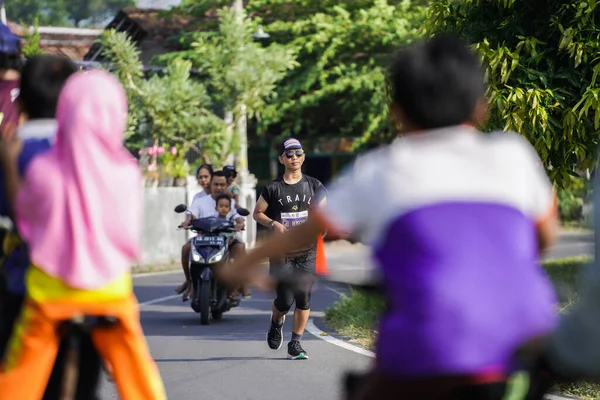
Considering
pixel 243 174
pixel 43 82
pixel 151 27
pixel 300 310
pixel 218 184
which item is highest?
pixel 151 27

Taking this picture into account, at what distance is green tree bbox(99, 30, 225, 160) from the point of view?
26.3 metres

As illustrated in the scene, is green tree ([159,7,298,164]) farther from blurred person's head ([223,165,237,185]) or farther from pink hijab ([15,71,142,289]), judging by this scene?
pink hijab ([15,71,142,289])

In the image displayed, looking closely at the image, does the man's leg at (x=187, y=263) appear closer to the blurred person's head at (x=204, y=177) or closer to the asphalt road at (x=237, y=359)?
the asphalt road at (x=237, y=359)

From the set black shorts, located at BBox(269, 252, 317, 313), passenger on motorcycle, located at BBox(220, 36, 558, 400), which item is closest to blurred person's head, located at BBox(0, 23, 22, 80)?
passenger on motorcycle, located at BBox(220, 36, 558, 400)

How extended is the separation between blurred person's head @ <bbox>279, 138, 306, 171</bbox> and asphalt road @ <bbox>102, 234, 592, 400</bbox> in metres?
0.98

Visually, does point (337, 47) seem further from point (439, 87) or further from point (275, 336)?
point (439, 87)

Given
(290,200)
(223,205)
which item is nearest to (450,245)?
(290,200)

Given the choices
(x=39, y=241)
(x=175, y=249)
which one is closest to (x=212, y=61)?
(x=175, y=249)

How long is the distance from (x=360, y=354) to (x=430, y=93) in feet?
24.0

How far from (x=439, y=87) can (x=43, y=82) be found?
6.31ft

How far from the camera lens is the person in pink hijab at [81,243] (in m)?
4.48

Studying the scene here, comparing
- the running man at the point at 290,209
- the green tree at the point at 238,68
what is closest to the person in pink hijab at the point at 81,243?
the running man at the point at 290,209

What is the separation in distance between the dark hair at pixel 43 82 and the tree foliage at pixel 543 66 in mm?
7223

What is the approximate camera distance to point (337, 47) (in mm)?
31047
